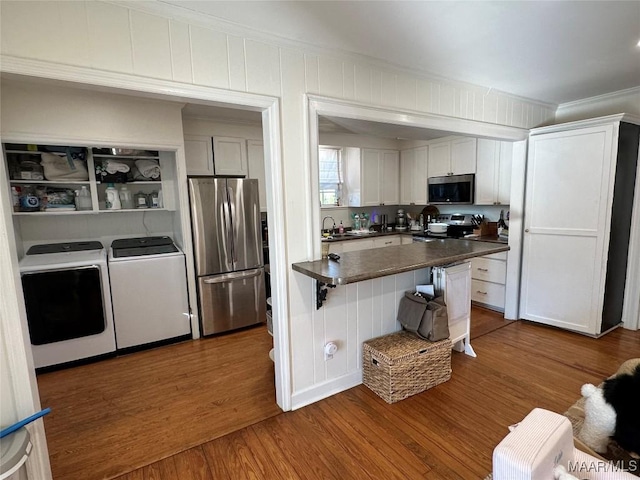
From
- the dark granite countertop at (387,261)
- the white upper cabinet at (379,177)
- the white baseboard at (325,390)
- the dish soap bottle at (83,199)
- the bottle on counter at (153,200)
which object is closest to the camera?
the dark granite countertop at (387,261)

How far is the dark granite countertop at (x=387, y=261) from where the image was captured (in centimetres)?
187

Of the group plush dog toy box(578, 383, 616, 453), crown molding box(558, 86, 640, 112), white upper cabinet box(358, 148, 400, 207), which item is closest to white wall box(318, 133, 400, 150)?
white upper cabinet box(358, 148, 400, 207)

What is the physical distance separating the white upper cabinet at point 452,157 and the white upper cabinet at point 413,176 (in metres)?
0.14

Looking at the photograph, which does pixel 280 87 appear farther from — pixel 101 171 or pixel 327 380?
pixel 101 171

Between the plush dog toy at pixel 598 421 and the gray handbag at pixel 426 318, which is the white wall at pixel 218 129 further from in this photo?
the plush dog toy at pixel 598 421

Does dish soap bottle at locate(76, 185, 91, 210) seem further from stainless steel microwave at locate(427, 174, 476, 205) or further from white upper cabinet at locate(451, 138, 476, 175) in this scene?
white upper cabinet at locate(451, 138, 476, 175)

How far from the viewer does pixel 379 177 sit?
5.08 metres

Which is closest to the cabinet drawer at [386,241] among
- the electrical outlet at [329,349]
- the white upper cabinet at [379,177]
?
the white upper cabinet at [379,177]

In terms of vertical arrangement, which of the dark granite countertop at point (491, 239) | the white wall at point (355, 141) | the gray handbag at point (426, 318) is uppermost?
the white wall at point (355, 141)

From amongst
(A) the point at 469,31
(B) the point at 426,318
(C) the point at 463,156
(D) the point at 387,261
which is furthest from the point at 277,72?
(C) the point at 463,156

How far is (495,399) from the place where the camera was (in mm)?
2287

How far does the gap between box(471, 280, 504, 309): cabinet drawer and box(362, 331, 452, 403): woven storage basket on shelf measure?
1.82 metres

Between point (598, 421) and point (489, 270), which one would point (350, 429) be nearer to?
point (598, 421)

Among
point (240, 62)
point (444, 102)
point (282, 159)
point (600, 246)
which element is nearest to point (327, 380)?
point (282, 159)
